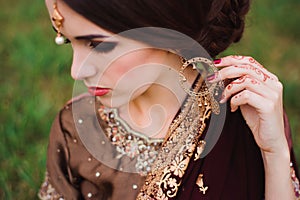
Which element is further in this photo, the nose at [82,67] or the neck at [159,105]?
the neck at [159,105]

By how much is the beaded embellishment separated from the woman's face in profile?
214mm

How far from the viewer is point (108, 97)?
1424mm

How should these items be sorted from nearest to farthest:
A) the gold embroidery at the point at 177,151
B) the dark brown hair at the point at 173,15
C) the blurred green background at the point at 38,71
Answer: the dark brown hair at the point at 173,15, the gold embroidery at the point at 177,151, the blurred green background at the point at 38,71

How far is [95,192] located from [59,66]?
57.6 inches

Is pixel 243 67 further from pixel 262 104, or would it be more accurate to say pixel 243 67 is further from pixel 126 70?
pixel 126 70

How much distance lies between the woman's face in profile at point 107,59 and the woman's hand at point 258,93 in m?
0.16

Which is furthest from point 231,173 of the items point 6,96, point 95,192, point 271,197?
point 6,96

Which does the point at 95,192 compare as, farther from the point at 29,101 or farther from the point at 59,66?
the point at 59,66

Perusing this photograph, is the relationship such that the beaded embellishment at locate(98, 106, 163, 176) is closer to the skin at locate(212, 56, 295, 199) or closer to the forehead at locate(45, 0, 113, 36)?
the skin at locate(212, 56, 295, 199)

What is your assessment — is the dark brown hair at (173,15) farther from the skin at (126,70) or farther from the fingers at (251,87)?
the fingers at (251,87)

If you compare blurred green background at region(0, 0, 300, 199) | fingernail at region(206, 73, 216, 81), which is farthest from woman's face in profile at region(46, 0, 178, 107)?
blurred green background at region(0, 0, 300, 199)

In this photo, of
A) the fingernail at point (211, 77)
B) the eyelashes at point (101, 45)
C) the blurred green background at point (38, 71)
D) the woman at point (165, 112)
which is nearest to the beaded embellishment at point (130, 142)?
the woman at point (165, 112)

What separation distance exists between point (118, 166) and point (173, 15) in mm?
489

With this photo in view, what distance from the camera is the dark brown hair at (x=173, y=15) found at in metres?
1.25
